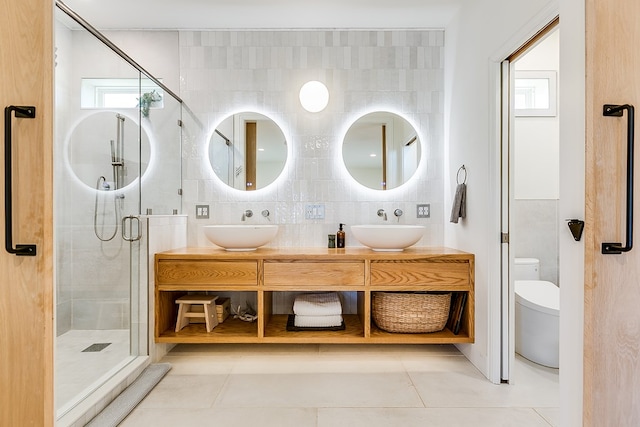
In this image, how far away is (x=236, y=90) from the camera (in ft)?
9.98

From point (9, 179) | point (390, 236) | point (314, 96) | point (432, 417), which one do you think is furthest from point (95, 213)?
point (432, 417)

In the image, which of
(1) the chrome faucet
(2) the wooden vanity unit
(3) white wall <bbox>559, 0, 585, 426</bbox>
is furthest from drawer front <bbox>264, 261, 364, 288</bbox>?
(3) white wall <bbox>559, 0, 585, 426</bbox>

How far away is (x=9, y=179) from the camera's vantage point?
3.53 feet

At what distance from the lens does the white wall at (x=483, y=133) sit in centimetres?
207

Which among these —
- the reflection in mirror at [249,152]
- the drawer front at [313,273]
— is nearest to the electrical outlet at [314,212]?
the reflection in mirror at [249,152]

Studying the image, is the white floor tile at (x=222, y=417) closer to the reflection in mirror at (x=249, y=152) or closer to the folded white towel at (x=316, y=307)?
the folded white towel at (x=316, y=307)

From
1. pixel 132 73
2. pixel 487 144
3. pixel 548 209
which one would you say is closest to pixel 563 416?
pixel 487 144

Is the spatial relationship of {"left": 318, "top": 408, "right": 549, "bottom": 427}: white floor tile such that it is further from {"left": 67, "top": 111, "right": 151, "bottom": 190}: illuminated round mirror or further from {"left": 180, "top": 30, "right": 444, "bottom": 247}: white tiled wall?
{"left": 67, "top": 111, "right": 151, "bottom": 190}: illuminated round mirror

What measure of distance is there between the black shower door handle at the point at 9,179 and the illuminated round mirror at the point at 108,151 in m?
1.29

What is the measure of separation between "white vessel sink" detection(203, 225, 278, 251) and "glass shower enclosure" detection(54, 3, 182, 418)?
465 mm

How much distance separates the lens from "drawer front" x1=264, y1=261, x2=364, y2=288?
96.8 inches

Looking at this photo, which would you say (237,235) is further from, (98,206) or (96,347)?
(96,347)

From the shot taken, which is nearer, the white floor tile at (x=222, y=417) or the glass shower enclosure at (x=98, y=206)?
the white floor tile at (x=222, y=417)

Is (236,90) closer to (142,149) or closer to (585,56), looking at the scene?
(142,149)
